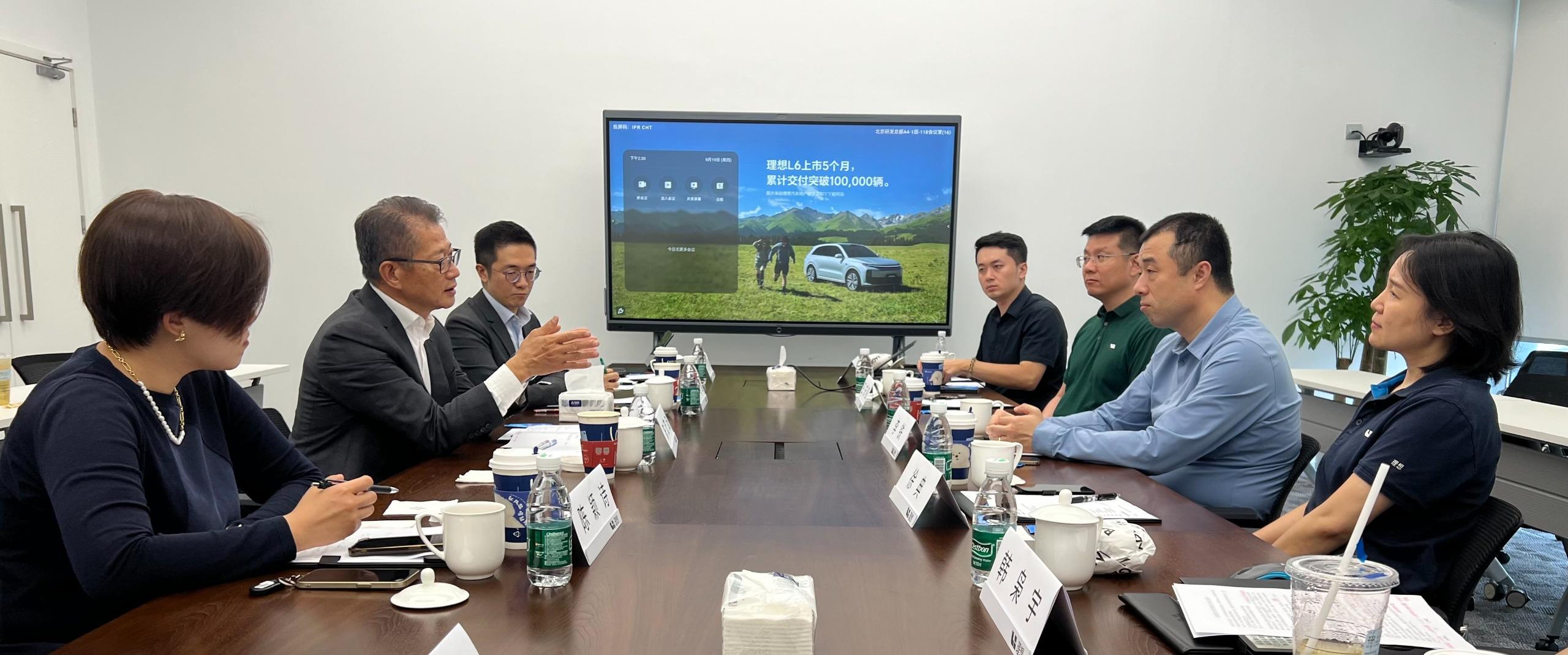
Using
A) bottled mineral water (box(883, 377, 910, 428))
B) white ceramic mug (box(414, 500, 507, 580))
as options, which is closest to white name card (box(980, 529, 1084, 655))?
white ceramic mug (box(414, 500, 507, 580))

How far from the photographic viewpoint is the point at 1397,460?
68.9 inches

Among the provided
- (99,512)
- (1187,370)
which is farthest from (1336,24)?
(99,512)

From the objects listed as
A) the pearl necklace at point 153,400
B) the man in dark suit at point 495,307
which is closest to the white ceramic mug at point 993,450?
the pearl necklace at point 153,400

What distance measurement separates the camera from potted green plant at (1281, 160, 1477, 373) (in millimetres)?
5125

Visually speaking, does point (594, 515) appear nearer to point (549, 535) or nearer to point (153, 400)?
point (549, 535)

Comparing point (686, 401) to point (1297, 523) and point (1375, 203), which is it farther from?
point (1375, 203)

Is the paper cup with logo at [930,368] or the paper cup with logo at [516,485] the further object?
the paper cup with logo at [930,368]

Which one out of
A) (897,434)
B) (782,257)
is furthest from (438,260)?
(782,257)

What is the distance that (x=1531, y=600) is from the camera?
11.8 ft

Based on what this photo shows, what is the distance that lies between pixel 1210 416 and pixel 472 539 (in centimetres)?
187

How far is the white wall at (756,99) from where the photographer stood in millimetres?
5434

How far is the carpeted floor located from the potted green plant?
1248 mm

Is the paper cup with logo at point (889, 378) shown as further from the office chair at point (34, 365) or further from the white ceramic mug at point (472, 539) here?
the office chair at point (34, 365)

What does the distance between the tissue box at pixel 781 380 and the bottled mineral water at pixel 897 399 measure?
2.70 ft
